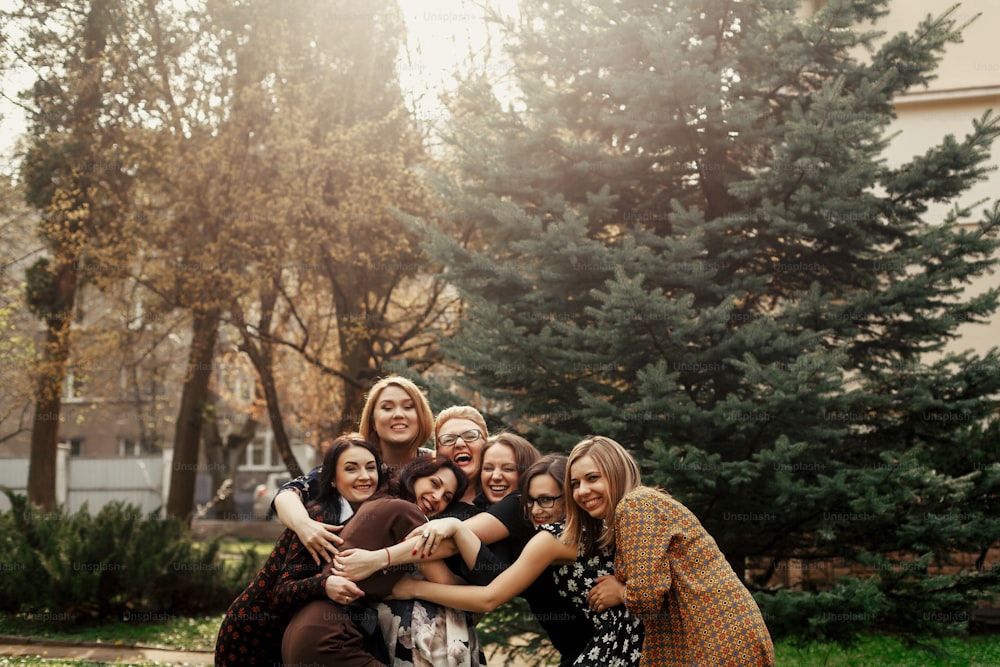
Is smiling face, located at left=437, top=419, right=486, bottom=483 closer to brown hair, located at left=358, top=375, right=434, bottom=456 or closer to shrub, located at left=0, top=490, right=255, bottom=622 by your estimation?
brown hair, located at left=358, top=375, right=434, bottom=456

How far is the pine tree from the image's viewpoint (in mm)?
7648

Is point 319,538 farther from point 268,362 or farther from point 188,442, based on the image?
point 188,442

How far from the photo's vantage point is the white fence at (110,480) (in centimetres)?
2761

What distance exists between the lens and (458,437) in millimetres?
4762

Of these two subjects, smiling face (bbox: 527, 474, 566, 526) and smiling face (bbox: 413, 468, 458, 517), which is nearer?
smiling face (bbox: 527, 474, 566, 526)

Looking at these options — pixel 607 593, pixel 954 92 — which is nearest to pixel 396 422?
pixel 607 593

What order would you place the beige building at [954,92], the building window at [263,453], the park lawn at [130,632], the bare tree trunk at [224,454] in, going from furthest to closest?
the building window at [263,453]
the bare tree trunk at [224,454]
the beige building at [954,92]
the park lawn at [130,632]

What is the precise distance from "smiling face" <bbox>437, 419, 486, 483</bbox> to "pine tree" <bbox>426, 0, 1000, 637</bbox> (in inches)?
110

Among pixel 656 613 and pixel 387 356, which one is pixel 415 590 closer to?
pixel 656 613

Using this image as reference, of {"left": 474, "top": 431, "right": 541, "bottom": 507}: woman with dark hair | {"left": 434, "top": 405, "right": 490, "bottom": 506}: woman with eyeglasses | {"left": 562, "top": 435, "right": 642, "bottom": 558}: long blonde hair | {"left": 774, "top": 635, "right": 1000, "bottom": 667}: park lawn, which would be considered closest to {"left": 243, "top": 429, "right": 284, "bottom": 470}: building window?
{"left": 774, "top": 635, "right": 1000, "bottom": 667}: park lawn

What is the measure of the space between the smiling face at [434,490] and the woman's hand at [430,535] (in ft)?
1.03

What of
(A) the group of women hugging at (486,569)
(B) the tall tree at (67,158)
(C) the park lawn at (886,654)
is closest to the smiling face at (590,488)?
(A) the group of women hugging at (486,569)

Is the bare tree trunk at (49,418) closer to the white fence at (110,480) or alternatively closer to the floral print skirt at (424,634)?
the white fence at (110,480)

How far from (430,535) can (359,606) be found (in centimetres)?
45
